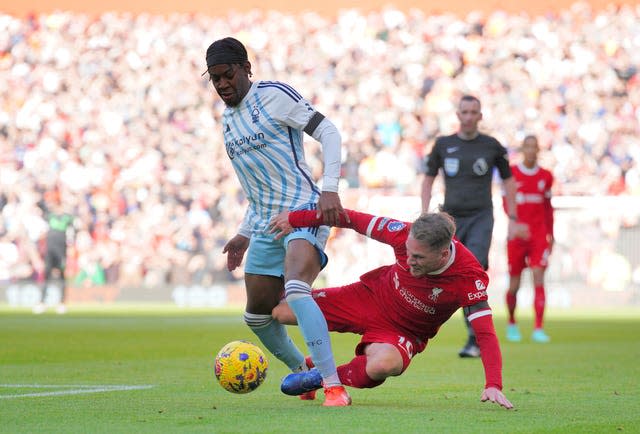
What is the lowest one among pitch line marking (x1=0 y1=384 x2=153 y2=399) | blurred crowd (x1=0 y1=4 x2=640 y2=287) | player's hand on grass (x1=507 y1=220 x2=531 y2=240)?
pitch line marking (x1=0 y1=384 x2=153 y2=399)

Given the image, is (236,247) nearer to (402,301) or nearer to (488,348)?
(402,301)

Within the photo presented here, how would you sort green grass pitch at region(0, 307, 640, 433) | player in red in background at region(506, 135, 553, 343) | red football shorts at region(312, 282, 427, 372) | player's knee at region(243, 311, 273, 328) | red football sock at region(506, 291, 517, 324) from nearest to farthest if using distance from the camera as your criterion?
1. green grass pitch at region(0, 307, 640, 433)
2. red football shorts at region(312, 282, 427, 372)
3. player's knee at region(243, 311, 273, 328)
4. red football sock at region(506, 291, 517, 324)
5. player in red in background at region(506, 135, 553, 343)

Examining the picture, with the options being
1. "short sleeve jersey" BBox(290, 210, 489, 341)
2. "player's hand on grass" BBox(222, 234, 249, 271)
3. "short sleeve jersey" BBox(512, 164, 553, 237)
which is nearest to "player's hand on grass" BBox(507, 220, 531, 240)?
"short sleeve jersey" BBox(512, 164, 553, 237)

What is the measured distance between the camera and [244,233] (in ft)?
24.0

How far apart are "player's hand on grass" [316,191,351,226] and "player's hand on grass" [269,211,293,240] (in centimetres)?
22

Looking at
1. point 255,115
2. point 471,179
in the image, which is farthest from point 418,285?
point 471,179

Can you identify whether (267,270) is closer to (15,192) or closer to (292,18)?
(15,192)

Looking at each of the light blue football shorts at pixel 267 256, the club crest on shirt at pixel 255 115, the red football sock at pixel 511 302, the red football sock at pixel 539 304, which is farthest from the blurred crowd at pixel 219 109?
the club crest on shirt at pixel 255 115

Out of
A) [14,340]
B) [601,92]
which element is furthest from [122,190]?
[14,340]

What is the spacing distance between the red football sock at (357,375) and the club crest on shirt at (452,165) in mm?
5039

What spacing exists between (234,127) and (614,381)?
10.9 ft

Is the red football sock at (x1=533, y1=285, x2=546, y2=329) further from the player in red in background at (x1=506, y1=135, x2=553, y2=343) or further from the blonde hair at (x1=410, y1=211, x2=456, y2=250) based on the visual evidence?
the blonde hair at (x1=410, y1=211, x2=456, y2=250)

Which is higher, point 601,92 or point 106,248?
point 601,92

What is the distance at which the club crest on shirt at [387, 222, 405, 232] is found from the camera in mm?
6289
